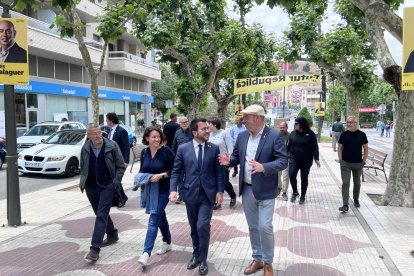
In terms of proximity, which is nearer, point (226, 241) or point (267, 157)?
point (267, 157)

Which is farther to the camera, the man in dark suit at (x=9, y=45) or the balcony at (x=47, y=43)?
the balcony at (x=47, y=43)

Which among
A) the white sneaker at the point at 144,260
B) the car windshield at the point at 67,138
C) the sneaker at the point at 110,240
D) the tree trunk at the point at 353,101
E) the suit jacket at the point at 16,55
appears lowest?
the sneaker at the point at 110,240

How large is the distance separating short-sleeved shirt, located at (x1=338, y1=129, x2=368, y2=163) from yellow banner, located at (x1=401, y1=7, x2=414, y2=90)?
1.40 m

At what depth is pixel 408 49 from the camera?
6281 mm

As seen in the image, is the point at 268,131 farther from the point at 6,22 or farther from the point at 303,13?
the point at 303,13

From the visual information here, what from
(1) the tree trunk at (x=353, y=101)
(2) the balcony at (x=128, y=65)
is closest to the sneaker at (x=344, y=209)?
(1) the tree trunk at (x=353, y=101)

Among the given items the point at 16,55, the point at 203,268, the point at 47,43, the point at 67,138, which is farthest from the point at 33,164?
the point at 47,43

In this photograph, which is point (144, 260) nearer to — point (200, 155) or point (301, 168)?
point (200, 155)

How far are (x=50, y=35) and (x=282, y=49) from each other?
14.2m

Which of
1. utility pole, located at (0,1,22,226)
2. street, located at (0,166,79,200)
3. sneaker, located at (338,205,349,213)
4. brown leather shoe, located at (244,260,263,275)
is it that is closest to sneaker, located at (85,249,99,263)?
brown leather shoe, located at (244,260,263,275)

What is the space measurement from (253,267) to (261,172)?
1.20 meters

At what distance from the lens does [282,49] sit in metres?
16.2

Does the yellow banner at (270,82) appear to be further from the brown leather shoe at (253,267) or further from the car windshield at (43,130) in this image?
the brown leather shoe at (253,267)

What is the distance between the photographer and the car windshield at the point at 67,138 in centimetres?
1337
